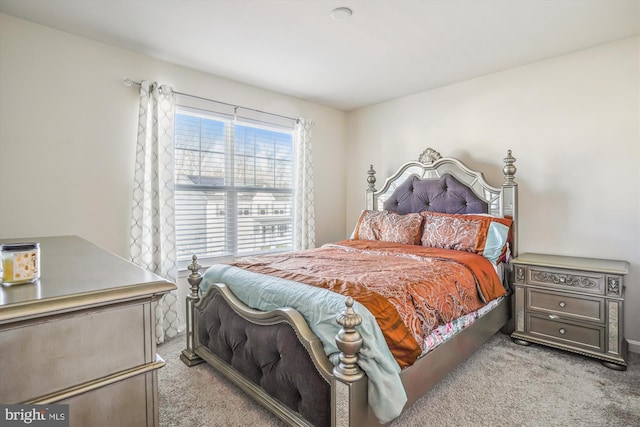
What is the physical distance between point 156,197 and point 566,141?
3610mm

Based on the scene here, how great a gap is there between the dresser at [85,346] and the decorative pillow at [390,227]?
2.67m

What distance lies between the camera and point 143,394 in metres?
0.84

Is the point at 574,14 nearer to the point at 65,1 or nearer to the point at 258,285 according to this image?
the point at 258,285

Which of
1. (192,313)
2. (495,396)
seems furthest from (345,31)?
(495,396)

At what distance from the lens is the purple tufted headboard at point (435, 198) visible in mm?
3279

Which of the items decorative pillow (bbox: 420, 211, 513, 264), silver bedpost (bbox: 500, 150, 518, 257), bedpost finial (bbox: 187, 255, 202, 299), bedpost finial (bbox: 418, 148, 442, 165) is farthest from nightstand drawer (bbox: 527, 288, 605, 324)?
bedpost finial (bbox: 187, 255, 202, 299)

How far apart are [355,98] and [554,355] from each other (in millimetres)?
3249

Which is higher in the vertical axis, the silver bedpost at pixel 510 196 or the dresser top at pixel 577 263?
the silver bedpost at pixel 510 196

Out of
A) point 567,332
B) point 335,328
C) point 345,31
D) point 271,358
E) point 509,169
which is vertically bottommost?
point 567,332

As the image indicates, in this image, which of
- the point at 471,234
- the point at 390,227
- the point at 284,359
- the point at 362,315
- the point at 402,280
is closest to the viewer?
the point at 362,315

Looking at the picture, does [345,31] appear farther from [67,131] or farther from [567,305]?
[567,305]

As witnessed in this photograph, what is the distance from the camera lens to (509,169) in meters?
3.03

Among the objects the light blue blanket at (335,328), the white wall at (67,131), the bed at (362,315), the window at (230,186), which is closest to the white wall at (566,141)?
the bed at (362,315)

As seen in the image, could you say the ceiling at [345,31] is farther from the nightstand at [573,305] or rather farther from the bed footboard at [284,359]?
the bed footboard at [284,359]
